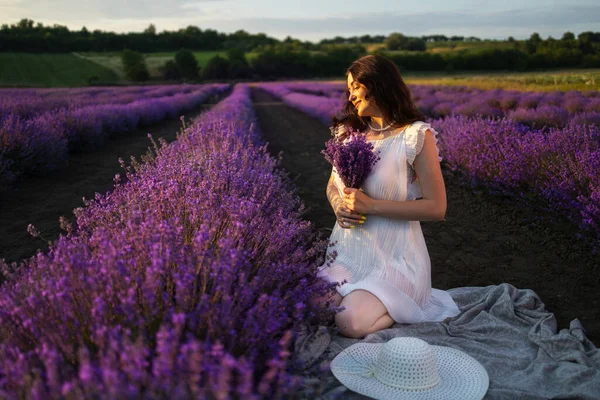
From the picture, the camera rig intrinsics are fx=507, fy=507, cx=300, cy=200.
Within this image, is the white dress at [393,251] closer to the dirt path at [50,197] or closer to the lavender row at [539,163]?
the lavender row at [539,163]

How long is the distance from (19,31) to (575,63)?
232 feet

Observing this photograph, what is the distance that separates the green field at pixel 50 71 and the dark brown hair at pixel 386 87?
47011 millimetres

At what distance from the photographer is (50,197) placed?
578 centimetres

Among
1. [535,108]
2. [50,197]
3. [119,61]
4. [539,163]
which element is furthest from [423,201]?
Answer: [119,61]

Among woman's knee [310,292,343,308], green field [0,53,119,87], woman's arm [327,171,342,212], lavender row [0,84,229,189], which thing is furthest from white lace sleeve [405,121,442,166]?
green field [0,53,119,87]

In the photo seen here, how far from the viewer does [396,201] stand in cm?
259

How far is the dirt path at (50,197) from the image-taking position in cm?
421

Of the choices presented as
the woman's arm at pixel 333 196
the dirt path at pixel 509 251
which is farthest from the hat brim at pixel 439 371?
the dirt path at pixel 509 251

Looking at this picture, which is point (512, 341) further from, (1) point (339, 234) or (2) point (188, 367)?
(2) point (188, 367)

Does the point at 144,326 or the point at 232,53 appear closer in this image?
the point at 144,326

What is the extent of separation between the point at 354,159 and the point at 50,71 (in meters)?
55.4

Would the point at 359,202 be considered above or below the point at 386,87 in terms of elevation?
below

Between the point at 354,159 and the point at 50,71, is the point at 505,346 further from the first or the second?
the point at 50,71

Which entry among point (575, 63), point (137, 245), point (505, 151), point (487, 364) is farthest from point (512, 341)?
point (575, 63)
